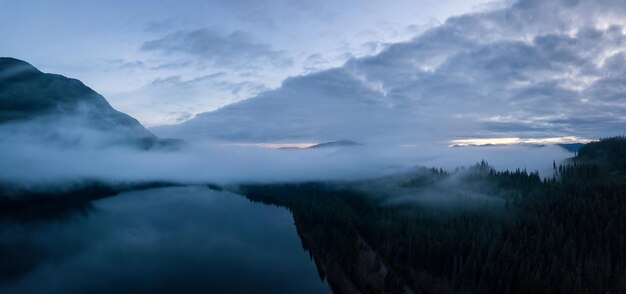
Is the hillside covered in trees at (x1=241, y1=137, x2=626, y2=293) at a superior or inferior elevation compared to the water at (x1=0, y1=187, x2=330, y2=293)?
superior

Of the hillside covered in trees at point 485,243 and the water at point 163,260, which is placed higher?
the hillside covered in trees at point 485,243

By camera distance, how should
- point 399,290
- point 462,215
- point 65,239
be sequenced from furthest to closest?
point 65,239, point 462,215, point 399,290

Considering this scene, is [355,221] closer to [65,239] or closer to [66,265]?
[66,265]

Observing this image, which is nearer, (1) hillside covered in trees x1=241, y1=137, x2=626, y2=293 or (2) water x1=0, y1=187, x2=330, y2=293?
(1) hillside covered in trees x1=241, y1=137, x2=626, y2=293

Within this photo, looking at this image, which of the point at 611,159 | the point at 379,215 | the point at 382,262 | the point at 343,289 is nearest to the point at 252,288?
the point at 343,289

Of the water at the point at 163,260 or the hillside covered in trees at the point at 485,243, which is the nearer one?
the hillside covered in trees at the point at 485,243
